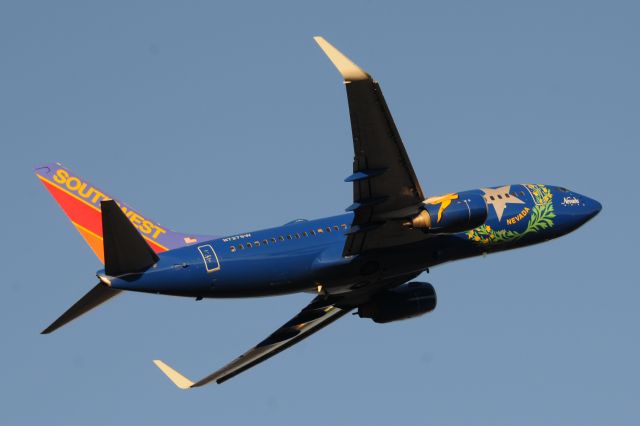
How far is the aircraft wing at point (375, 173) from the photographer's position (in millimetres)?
54625

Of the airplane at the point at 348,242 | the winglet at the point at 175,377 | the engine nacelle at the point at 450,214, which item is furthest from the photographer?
the winglet at the point at 175,377

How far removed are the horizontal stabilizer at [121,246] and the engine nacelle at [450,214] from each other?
476 inches

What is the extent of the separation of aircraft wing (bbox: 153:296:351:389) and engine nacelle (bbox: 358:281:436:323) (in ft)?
4.92

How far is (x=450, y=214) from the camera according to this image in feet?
208

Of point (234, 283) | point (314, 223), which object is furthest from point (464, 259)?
point (234, 283)

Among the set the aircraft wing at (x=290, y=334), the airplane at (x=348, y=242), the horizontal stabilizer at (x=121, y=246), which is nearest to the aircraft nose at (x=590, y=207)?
the airplane at (x=348, y=242)

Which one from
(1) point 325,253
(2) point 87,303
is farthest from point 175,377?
(1) point 325,253

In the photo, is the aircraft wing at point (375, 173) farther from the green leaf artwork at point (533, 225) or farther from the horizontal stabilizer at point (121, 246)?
the horizontal stabilizer at point (121, 246)

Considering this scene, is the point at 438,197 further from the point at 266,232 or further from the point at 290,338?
the point at 290,338

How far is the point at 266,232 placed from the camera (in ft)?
214

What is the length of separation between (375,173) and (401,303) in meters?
13.9

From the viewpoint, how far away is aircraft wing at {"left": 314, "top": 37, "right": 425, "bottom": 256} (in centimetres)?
5462

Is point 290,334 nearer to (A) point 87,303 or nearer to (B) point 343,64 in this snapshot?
(A) point 87,303

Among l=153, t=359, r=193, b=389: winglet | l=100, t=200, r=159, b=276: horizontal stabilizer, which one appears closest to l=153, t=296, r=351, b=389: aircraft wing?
l=153, t=359, r=193, b=389: winglet
